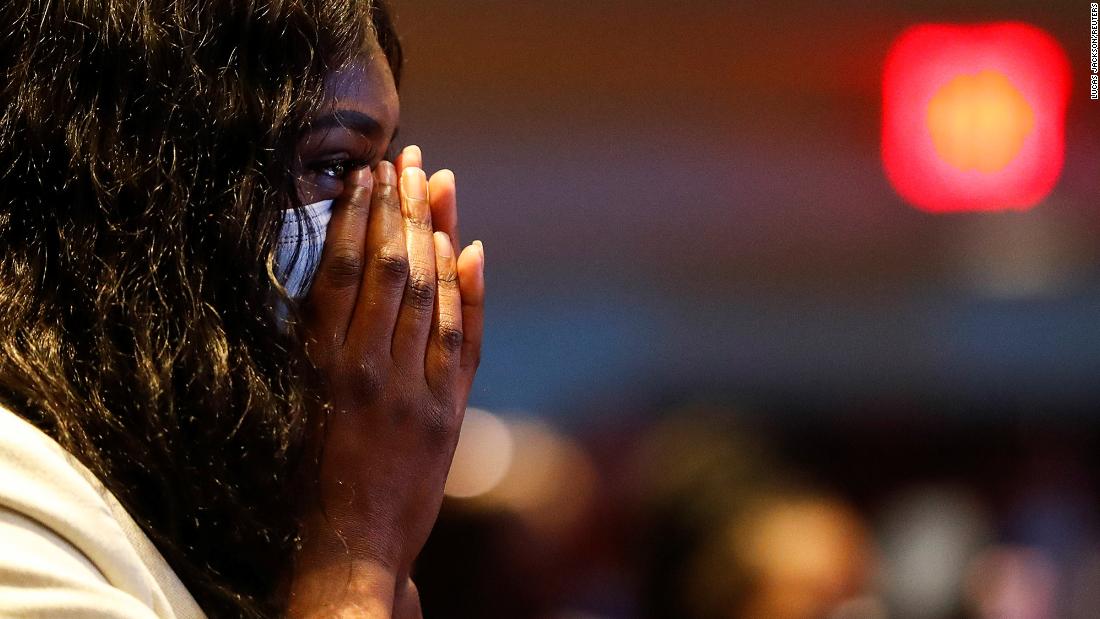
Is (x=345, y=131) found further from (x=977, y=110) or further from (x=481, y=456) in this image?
(x=481, y=456)

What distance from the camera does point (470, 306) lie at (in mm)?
1039

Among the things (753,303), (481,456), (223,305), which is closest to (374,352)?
(223,305)

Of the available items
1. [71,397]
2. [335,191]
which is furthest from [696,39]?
[71,397]

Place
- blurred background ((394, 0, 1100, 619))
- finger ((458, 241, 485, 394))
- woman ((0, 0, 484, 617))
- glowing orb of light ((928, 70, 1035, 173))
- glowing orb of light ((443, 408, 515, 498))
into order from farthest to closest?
glowing orb of light ((443, 408, 515, 498)), blurred background ((394, 0, 1100, 619)), glowing orb of light ((928, 70, 1035, 173)), finger ((458, 241, 485, 394)), woman ((0, 0, 484, 617))

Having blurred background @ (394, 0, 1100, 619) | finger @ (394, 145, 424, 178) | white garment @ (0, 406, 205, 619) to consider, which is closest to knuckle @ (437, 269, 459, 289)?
finger @ (394, 145, 424, 178)

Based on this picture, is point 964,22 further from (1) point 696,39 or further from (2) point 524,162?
(2) point 524,162

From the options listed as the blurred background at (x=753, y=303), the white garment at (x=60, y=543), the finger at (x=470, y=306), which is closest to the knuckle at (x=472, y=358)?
the finger at (x=470, y=306)

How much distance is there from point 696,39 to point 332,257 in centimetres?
214

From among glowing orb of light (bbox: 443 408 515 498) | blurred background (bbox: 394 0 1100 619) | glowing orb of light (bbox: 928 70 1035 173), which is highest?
glowing orb of light (bbox: 928 70 1035 173)

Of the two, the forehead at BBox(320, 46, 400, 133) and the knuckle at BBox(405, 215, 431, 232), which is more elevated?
the forehead at BBox(320, 46, 400, 133)

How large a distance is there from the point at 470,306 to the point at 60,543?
0.44 meters

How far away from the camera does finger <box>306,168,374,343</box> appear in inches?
36.5

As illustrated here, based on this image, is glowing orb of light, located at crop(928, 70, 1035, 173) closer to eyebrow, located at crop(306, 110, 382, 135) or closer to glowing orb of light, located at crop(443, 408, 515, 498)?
glowing orb of light, located at crop(443, 408, 515, 498)

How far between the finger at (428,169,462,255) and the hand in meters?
0.03
